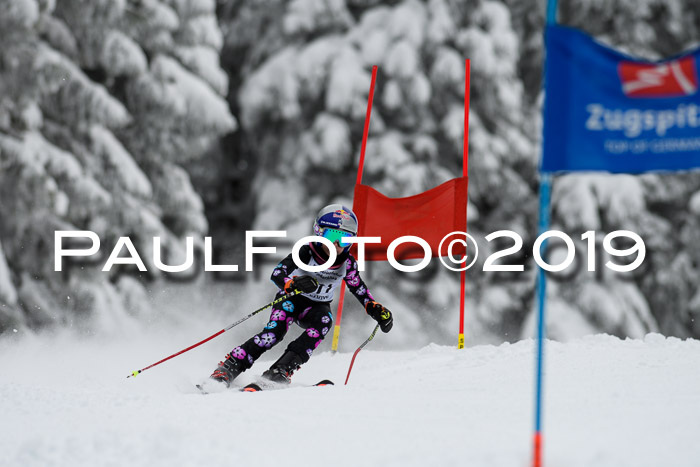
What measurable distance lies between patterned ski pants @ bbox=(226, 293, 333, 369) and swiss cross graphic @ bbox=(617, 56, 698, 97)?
3170 mm

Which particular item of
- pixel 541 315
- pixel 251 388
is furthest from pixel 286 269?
pixel 541 315

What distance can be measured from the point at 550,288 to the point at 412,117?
3.50 metres

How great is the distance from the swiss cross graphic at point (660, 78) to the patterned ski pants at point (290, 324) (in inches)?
125

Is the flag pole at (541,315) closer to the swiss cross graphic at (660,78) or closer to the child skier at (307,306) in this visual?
the swiss cross graphic at (660,78)

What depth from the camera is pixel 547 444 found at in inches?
132

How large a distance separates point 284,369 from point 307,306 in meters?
0.57

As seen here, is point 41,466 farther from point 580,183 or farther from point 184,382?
point 580,183

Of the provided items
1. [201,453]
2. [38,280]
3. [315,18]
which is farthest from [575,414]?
[315,18]

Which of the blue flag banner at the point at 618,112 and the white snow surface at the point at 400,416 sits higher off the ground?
the blue flag banner at the point at 618,112

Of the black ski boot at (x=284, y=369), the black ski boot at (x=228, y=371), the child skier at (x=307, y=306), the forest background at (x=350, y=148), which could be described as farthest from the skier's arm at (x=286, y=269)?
the forest background at (x=350, y=148)

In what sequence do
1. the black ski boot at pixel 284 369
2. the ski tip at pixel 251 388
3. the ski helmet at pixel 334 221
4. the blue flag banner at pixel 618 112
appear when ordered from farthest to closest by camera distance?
the ski helmet at pixel 334 221
the black ski boot at pixel 284 369
the ski tip at pixel 251 388
the blue flag banner at pixel 618 112

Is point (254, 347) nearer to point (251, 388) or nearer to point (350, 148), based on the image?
point (251, 388)

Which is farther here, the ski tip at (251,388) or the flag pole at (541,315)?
the ski tip at (251,388)

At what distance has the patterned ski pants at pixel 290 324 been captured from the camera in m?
5.71
